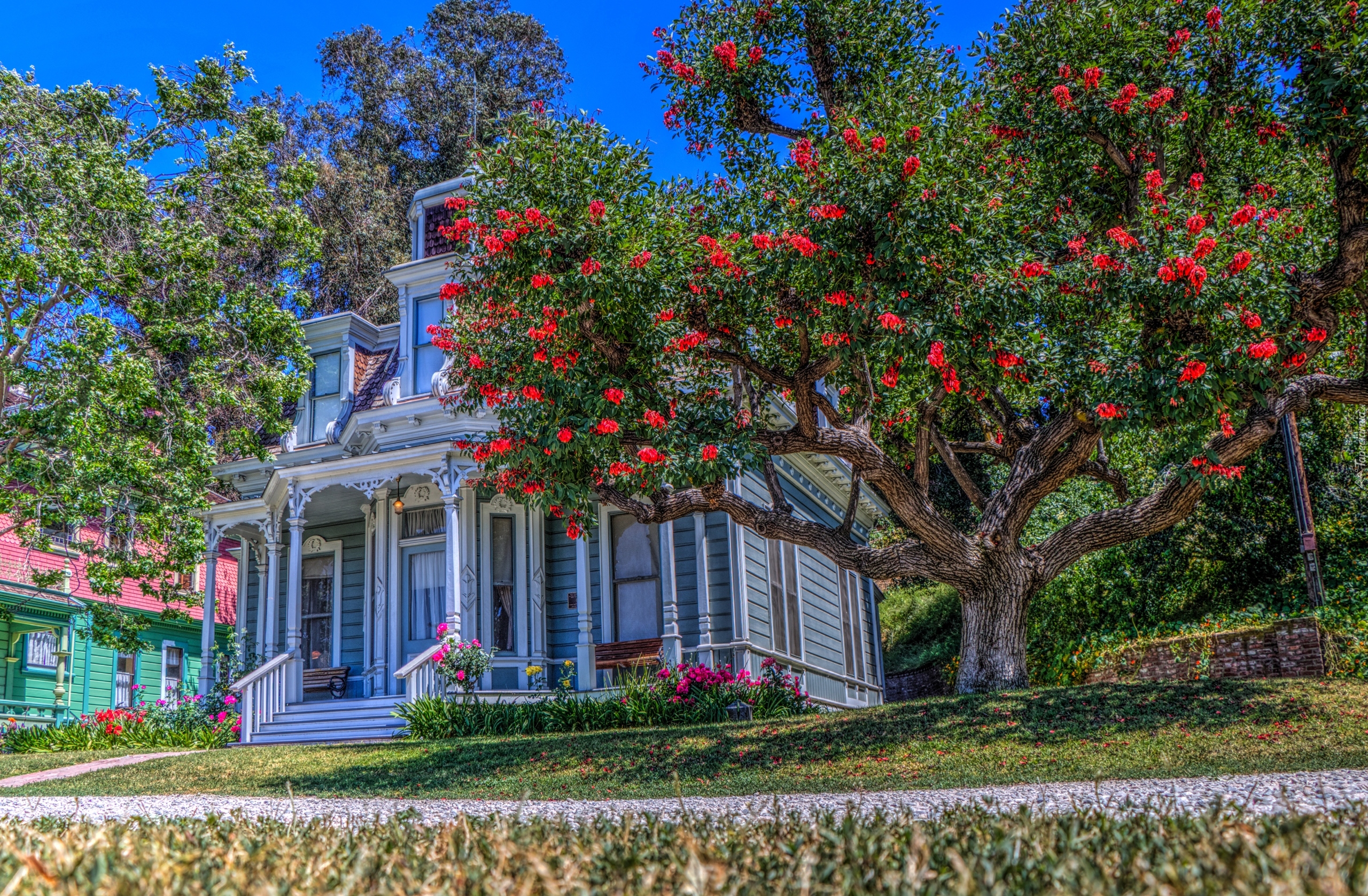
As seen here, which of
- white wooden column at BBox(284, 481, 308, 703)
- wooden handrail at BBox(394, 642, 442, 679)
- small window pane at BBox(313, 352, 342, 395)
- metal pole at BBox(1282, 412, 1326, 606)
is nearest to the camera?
metal pole at BBox(1282, 412, 1326, 606)

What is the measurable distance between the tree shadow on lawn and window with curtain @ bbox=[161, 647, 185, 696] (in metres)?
16.6

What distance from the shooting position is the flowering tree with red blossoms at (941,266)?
796cm

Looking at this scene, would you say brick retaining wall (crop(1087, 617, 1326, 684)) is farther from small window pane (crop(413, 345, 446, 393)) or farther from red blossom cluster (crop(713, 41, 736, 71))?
small window pane (crop(413, 345, 446, 393))

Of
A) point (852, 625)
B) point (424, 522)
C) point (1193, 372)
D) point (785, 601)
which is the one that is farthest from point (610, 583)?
point (1193, 372)

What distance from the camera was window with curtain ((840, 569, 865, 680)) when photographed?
1866cm

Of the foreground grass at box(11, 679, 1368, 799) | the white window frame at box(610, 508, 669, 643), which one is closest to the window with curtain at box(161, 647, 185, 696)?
the white window frame at box(610, 508, 669, 643)

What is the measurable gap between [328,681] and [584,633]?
14.6 ft

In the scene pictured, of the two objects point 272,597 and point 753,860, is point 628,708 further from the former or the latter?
point 753,860

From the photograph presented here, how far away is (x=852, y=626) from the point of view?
63.2 ft

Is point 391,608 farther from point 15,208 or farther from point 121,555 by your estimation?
point 15,208

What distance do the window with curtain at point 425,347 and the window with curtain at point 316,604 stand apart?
127 inches

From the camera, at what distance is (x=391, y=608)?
14734 millimetres

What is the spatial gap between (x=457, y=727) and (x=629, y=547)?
366cm

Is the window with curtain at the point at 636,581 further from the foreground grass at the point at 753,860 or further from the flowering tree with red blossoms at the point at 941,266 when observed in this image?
the foreground grass at the point at 753,860
